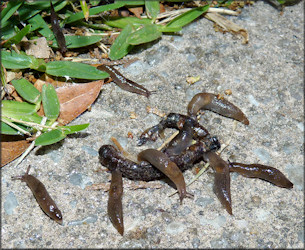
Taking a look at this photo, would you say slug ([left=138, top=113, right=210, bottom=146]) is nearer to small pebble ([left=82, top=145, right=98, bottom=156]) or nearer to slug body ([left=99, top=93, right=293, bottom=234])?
slug body ([left=99, top=93, right=293, bottom=234])

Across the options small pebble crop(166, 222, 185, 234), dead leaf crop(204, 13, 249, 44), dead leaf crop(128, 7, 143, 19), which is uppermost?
dead leaf crop(128, 7, 143, 19)

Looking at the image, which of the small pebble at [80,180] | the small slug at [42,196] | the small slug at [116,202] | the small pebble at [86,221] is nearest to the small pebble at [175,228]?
the small slug at [116,202]

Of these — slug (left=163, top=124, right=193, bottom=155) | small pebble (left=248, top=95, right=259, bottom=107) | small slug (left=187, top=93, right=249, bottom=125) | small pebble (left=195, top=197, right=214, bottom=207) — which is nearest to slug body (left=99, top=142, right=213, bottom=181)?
slug (left=163, top=124, right=193, bottom=155)

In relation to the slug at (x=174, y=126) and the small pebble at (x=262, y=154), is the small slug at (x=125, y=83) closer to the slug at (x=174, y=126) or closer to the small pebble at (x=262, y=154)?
the slug at (x=174, y=126)

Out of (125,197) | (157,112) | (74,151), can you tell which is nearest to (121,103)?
(157,112)

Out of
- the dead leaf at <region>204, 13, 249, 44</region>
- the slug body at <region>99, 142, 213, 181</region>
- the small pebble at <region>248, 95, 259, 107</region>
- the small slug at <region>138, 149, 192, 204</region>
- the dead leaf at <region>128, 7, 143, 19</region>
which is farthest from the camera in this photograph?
the dead leaf at <region>204, 13, 249, 44</region>

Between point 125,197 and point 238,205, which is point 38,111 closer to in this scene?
point 125,197

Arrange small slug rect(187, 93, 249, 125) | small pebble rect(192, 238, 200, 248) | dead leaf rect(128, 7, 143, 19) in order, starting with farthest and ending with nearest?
dead leaf rect(128, 7, 143, 19) → small slug rect(187, 93, 249, 125) → small pebble rect(192, 238, 200, 248)

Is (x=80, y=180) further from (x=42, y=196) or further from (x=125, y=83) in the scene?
(x=125, y=83)
